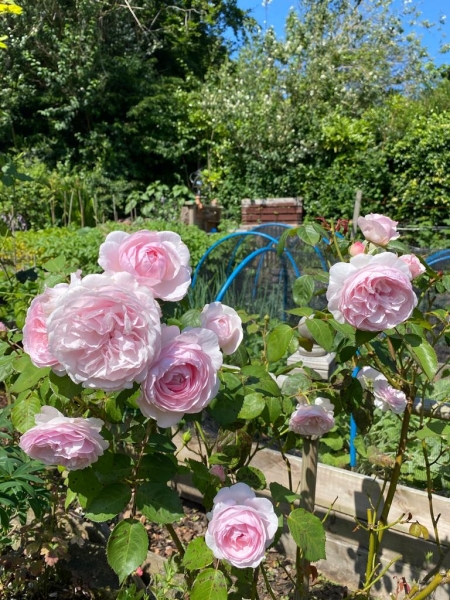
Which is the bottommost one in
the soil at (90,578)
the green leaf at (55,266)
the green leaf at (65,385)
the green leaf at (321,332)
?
the soil at (90,578)

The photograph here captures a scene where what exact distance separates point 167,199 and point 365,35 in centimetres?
790

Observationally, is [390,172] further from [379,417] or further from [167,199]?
[379,417]

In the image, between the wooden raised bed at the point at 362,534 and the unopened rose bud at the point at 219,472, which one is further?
the wooden raised bed at the point at 362,534

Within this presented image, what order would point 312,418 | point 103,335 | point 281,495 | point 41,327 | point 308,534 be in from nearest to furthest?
1. point 103,335
2. point 41,327
3. point 308,534
4. point 281,495
5. point 312,418

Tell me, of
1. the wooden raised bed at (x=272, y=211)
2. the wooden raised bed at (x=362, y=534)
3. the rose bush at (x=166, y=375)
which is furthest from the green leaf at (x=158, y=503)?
the wooden raised bed at (x=272, y=211)

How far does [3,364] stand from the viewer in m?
0.96

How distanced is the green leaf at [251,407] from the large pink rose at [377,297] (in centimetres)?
24

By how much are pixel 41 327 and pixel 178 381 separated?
0.22 m

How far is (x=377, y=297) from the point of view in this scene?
756mm

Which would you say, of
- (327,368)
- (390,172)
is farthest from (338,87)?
(327,368)

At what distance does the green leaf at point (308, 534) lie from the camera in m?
0.90

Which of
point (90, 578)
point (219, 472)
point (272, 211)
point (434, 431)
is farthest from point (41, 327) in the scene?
point (272, 211)

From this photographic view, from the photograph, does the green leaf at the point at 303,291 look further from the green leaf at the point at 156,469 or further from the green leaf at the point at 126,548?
the green leaf at the point at 126,548

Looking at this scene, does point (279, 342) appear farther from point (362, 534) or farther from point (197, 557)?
point (362, 534)
